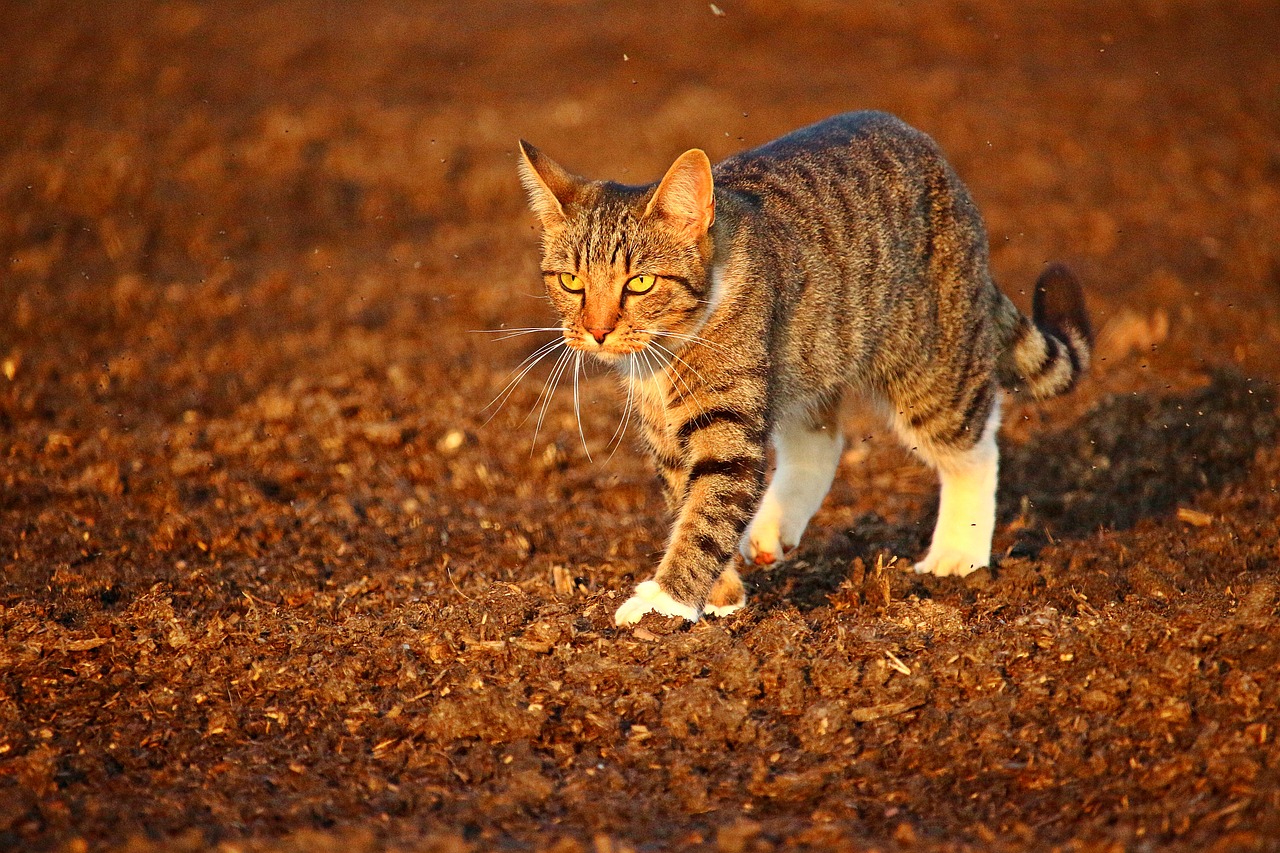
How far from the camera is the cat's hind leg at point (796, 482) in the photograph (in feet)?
18.9

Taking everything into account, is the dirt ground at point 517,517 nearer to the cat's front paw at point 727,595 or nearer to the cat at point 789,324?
the cat's front paw at point 727,595

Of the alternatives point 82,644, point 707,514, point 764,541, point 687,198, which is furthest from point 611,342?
point 82,644

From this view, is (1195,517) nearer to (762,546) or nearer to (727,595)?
(762,546)

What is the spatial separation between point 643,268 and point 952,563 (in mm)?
1888

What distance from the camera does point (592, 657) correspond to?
4.46 metres

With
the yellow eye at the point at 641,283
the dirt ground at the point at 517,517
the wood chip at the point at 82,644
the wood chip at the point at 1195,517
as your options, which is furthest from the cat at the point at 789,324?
the wood chip at the point at 82,644

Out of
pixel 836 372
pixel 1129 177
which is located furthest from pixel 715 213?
pixel 1129 177

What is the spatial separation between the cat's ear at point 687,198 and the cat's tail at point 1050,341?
1.80m

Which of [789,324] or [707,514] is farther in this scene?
[789,324]

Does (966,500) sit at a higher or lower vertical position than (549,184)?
lower

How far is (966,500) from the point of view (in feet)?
18.6

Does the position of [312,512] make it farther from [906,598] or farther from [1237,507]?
[1237,507]

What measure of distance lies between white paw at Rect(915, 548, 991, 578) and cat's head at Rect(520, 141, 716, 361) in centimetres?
154

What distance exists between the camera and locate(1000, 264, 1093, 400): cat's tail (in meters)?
5.92
